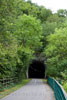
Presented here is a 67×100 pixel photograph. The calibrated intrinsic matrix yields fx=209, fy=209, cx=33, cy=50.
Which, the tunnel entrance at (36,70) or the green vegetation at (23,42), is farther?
the tunnel entrance at (36,70)

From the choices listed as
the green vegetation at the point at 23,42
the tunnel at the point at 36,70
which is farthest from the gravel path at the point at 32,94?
the tunnel at the point at 36,70

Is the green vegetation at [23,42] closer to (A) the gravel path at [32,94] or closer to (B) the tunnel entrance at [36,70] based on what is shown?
(A) the gravel path at [32,94]

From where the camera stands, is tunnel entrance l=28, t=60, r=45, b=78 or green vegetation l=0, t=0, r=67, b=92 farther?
tunnel entrance l=28, t=60, r=45, b=78

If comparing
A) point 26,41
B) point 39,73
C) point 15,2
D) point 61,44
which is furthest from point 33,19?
point 39,73

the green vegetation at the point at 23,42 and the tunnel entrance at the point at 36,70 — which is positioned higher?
the green vegetation at the point at 23,42

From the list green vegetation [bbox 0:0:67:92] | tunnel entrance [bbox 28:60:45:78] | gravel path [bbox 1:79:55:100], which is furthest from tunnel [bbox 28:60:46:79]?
gravel path [bbox 1:79:55:100]

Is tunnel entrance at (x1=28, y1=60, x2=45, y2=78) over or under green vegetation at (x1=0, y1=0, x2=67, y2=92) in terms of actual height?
under

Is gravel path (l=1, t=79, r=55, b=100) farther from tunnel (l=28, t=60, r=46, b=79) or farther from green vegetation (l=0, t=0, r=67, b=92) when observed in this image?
tunnel (l=28, t=60, r=46, b=79)

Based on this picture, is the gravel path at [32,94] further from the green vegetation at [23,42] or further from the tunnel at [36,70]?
the tunnel at [36,70]

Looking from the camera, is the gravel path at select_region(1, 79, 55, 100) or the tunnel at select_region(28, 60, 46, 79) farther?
the tunnel at select_region(28, 60, 46, 79)

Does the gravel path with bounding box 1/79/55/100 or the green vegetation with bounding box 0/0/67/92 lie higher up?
the green vegetation with bounding box 0/0/67/92

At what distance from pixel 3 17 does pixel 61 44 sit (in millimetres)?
18499

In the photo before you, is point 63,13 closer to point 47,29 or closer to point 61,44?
point 47,29

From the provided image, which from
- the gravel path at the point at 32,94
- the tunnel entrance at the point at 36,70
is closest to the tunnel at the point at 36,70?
the tunnel entrance at the point at 36,70
